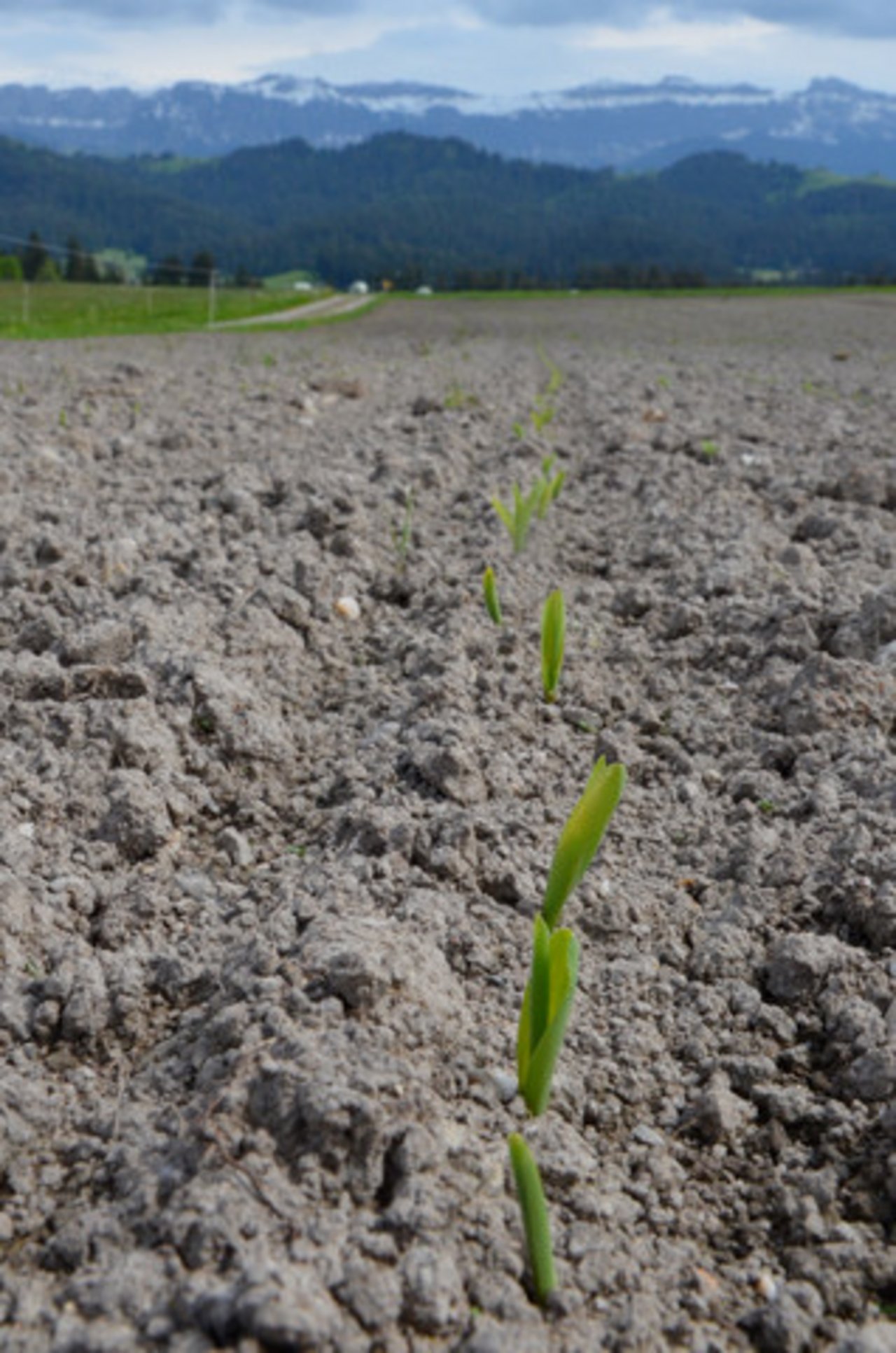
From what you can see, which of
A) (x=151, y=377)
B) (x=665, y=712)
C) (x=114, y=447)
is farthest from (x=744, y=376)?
(x=665, y=712)

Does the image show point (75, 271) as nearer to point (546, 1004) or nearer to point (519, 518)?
point (519, 518)

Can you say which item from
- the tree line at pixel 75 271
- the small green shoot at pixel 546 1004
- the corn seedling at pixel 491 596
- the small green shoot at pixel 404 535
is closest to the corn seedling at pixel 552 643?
the corn seedling at pixel 491 596

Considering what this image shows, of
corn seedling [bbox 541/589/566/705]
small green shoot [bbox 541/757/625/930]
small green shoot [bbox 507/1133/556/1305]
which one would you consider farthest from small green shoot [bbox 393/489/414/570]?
small green shoot [bbox 507/1133/556/1305]

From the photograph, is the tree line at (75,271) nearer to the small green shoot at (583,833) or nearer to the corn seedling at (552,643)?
the corn seedling at (552,643)

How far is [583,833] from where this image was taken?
2609 millimetres

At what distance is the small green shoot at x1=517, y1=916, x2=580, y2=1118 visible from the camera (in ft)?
7.30

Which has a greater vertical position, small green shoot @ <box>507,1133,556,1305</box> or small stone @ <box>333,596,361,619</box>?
small stone @ <box>333,596,361,619</box>

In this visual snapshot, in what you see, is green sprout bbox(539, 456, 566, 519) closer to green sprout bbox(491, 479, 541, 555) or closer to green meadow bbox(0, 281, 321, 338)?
green sprout bbox(491, 479, 541, 555)

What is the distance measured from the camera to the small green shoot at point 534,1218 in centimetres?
190

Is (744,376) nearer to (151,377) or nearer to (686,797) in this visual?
(151,377)

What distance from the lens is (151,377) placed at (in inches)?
470

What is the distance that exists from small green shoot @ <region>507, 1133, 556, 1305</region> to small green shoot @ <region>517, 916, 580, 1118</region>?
319mm

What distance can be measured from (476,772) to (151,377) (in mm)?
9439

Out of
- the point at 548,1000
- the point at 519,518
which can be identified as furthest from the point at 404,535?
the point at 548,1000
